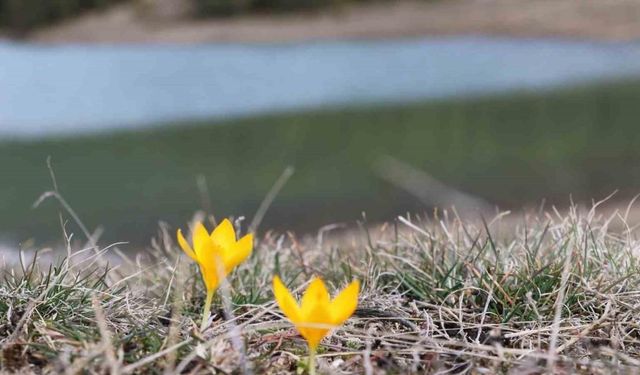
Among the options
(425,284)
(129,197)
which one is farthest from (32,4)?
Answer: (425,284)

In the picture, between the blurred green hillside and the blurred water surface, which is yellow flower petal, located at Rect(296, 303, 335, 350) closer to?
the blurred water surface

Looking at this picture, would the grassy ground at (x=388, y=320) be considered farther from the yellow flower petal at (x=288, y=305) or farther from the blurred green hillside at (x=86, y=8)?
the blurred green hillside at (x=86, y=8)

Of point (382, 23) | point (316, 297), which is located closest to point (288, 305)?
point (316, 297)

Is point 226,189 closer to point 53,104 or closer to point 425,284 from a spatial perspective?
point 425,284

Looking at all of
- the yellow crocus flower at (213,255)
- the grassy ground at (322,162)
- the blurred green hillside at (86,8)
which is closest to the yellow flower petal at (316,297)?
the yellow crocus flower at (213,255)

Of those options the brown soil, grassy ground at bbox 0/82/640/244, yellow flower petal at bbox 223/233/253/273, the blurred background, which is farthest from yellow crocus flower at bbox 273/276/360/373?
the brown soil
